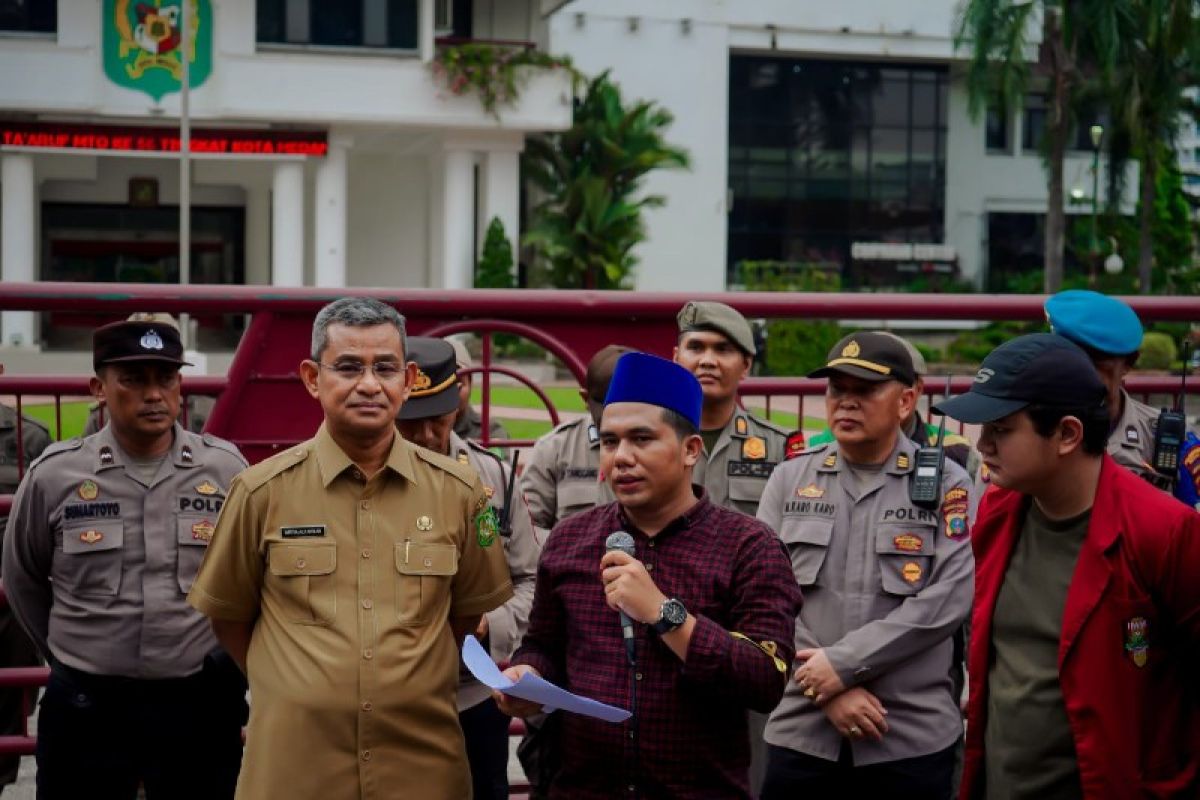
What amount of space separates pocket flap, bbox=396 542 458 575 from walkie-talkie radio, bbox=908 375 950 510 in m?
1.48

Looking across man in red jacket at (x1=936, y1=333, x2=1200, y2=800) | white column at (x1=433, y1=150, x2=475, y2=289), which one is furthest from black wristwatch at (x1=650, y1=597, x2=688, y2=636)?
white column at (x1=433, y1=150, x2=475, y2=289)

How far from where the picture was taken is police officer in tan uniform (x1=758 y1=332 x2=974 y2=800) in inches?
172

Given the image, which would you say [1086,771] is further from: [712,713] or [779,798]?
[779,798]

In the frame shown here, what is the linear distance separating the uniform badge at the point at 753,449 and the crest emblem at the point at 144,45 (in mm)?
32157

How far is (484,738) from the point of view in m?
4.55

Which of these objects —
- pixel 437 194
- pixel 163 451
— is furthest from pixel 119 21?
pixel 163 451

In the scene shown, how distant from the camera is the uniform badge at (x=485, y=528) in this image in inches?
153

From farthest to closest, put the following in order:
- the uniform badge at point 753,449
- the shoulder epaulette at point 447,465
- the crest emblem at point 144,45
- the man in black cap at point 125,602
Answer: the crest emblem at point 144,45 < the uniform badge at point 753,449 < the man in black cap at point 125,602 < the shoulder epaulette at point 447,465

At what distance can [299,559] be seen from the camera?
3676 millimetres

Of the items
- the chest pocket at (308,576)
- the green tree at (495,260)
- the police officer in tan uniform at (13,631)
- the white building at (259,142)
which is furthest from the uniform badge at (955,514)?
the green tree at (495,260)

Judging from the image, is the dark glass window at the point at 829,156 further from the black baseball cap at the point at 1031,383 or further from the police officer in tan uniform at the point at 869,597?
the black baseball cap at the point at 1031,383

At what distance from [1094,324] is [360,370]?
7.04 feet

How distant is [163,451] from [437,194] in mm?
36718

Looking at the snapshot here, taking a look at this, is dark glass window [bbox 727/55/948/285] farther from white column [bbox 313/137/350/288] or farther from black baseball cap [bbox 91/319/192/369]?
black baseball cap [bbox 91/319/192/369]
